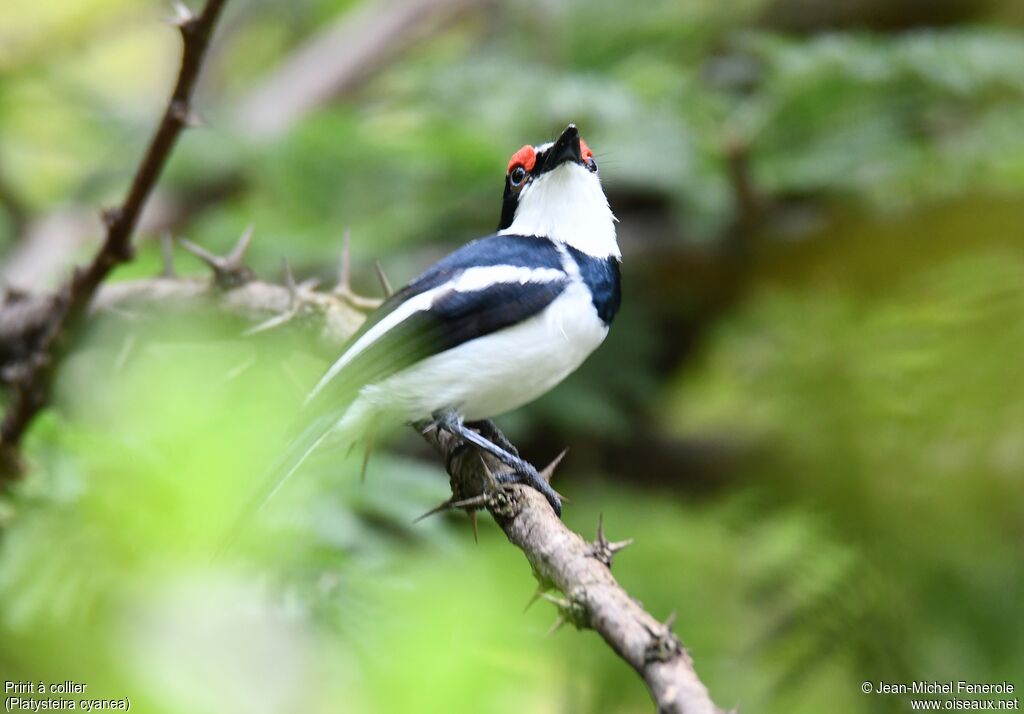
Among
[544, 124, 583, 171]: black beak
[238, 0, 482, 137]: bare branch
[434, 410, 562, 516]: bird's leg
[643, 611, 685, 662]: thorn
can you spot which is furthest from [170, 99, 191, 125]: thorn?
[238, 0, 482, 137]: bare branch

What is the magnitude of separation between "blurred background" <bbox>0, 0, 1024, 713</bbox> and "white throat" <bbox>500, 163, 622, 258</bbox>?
0.77 m

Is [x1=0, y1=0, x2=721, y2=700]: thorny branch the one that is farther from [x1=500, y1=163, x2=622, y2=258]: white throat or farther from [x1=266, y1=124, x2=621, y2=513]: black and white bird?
[x1=500, y1=163, x2=622, y2=258]: white throat

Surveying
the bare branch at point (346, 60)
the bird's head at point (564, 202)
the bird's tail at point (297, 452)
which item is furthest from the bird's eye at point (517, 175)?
the bare branch at point (346, 60)

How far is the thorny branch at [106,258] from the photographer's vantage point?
2.23m

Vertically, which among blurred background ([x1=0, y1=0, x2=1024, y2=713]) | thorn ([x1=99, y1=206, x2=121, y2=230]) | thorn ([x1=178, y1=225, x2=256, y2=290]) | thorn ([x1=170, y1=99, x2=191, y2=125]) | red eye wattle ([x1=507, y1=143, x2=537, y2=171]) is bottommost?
blurred background ([x1=0, y1=0, x2=1024, y2=713])

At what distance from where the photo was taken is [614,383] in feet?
15.0

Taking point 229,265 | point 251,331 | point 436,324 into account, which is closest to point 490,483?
point 436,324

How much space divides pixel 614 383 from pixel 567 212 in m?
1.66

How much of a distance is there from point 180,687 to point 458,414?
146 centimetres

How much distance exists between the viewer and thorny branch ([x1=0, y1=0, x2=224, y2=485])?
223cm

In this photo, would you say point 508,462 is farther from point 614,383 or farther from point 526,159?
point 614,383

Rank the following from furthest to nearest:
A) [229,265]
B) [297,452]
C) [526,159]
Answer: [526,159]
[229,265]
[297,452]

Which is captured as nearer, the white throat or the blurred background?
the blurred background

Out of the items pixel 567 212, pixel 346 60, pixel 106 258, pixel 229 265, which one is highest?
pixel 106 258
